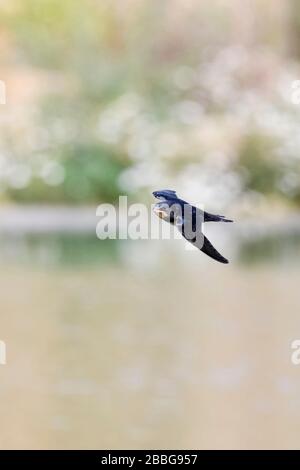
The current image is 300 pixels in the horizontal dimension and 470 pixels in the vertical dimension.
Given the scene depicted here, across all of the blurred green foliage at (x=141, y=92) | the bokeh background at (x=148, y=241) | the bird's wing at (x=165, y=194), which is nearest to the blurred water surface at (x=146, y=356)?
the bokeh background at (x=148, y=241)

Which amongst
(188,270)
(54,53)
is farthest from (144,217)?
(54,53)

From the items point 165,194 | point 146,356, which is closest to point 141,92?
point 146,356

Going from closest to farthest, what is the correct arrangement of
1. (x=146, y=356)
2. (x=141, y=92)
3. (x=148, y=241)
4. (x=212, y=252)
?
(x=212, y=252) → (x=146, y=356) → (x=148, y=241) → (x=141, y=92)

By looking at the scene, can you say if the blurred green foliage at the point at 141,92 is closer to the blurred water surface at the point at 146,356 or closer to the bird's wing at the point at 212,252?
the blurred water surface at the point at 146,356

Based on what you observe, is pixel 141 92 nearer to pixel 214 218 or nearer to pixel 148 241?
pixel 148 241

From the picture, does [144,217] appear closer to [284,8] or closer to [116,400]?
[116,400]

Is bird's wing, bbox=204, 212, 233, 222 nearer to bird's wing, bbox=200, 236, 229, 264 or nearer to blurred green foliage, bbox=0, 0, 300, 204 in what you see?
bird's wing, bbox=200, 236, 229, 264

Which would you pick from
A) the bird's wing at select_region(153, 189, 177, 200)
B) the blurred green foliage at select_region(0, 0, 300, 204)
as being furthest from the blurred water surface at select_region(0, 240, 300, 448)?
the bird's wing at select_region(153, 189, 177, 200)
